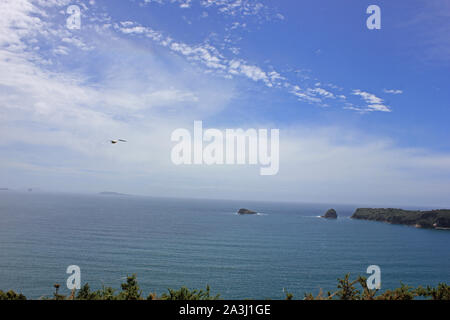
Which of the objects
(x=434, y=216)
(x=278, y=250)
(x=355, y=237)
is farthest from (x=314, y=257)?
(x=434, y=216)

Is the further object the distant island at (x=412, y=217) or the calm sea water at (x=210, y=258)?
the distant island at (x=412, y=217)

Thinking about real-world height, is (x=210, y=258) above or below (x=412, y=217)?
above

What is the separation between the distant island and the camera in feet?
401

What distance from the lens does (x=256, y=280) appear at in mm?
45594

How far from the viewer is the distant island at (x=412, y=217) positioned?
12219cm

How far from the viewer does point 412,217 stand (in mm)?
133000

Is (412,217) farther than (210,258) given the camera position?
Yes

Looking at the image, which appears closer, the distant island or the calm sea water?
the calm sea water

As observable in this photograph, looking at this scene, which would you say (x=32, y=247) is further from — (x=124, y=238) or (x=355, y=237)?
(x=355, y=237)
